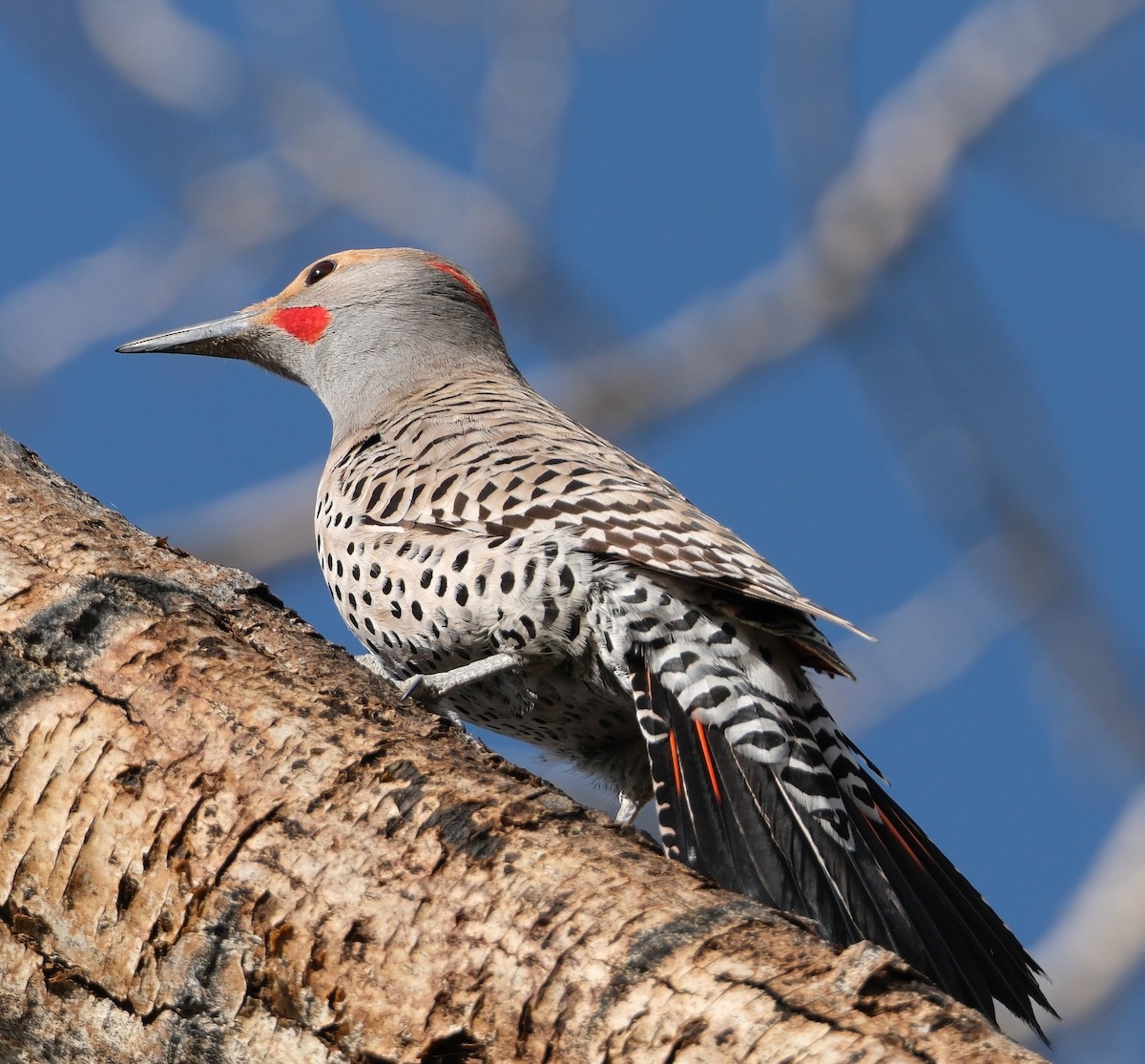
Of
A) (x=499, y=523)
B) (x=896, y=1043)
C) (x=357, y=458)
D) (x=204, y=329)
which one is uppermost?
(x=204, y=329)

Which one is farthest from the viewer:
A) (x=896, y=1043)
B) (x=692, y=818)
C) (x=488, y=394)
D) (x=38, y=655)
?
(x=488, y=394)

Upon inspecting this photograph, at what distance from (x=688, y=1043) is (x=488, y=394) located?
3.43m

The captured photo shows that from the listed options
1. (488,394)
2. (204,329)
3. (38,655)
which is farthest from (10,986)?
(204,329)

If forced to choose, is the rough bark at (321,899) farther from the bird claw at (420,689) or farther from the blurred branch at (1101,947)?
the blurred branch at (1101,947)

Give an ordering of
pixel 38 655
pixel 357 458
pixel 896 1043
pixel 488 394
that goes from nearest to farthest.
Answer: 1. pixel 896 1043
2. pixel 38 655
3. pixel 357 458
4. pixel 488 394

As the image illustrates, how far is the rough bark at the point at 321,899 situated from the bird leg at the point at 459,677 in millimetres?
1066

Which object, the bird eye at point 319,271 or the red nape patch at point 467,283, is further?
the red nape patch at point 467,283

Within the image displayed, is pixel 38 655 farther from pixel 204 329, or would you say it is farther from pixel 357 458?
pixel 204 329

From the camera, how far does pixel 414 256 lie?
573cm

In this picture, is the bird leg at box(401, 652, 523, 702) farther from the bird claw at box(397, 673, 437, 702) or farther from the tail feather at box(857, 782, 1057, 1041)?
the tail feather at box(857, 782, 1057, 1041)

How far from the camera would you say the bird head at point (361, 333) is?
5.34 meters

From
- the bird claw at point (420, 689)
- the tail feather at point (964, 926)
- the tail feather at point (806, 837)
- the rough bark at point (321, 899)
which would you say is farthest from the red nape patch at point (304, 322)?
the tail feather at point (964, 926)

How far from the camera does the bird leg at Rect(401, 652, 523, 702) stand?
368 centimetres

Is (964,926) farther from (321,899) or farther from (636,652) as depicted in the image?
(321,899)
